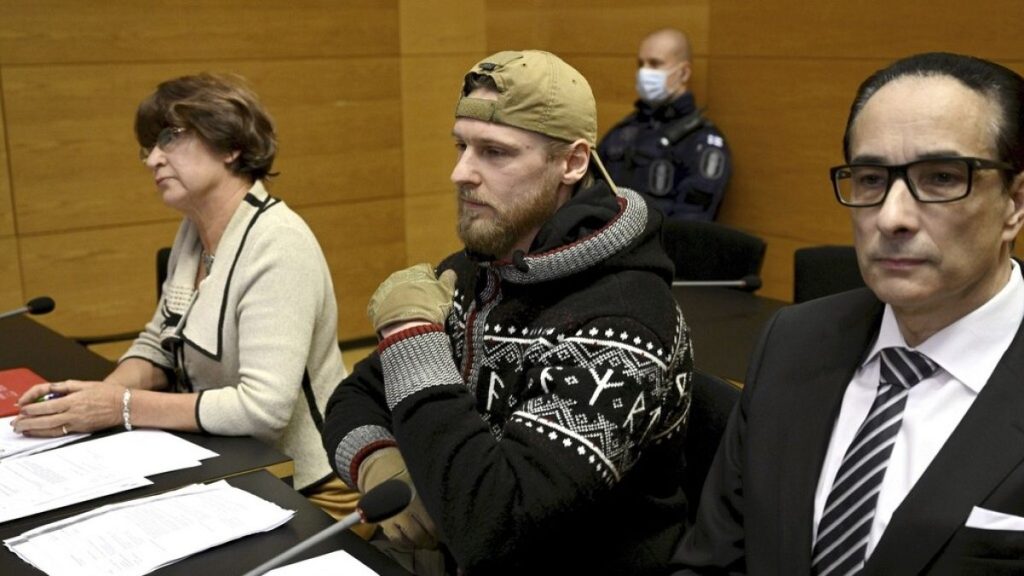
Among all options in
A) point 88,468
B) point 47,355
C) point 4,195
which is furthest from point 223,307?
point 4,195

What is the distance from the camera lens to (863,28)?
4.08 metres

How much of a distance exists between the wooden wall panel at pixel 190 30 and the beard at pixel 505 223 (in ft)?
10.9

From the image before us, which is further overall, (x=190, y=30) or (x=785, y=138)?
(x=190, y=30)

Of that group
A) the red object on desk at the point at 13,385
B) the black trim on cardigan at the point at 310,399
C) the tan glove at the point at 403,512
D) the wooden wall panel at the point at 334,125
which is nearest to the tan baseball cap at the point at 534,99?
the tan glove at the point at 403,512

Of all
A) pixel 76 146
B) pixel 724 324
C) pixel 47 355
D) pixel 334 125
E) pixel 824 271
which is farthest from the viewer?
pixel 334 125

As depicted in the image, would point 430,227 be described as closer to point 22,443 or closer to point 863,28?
point 863,28

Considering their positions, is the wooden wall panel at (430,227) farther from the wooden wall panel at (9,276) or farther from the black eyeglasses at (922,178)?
the black eyeglasses at (922,178)

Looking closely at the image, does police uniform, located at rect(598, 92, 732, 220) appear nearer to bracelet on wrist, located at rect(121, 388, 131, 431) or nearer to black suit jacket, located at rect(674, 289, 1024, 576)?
bracelet on wrist, located at rect(121, 388, 131, 431)

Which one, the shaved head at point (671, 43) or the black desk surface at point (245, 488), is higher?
the shaved head at point (671, 43)

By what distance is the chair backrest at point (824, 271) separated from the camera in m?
2.90

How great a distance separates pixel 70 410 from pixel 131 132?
2.92m

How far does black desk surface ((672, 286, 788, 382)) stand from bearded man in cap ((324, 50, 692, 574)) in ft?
2.38

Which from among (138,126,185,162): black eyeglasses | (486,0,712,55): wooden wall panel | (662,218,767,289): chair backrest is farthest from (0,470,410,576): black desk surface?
(486,0,712,55): wooden wall panel

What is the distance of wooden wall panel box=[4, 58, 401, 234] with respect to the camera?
14.1 ft
